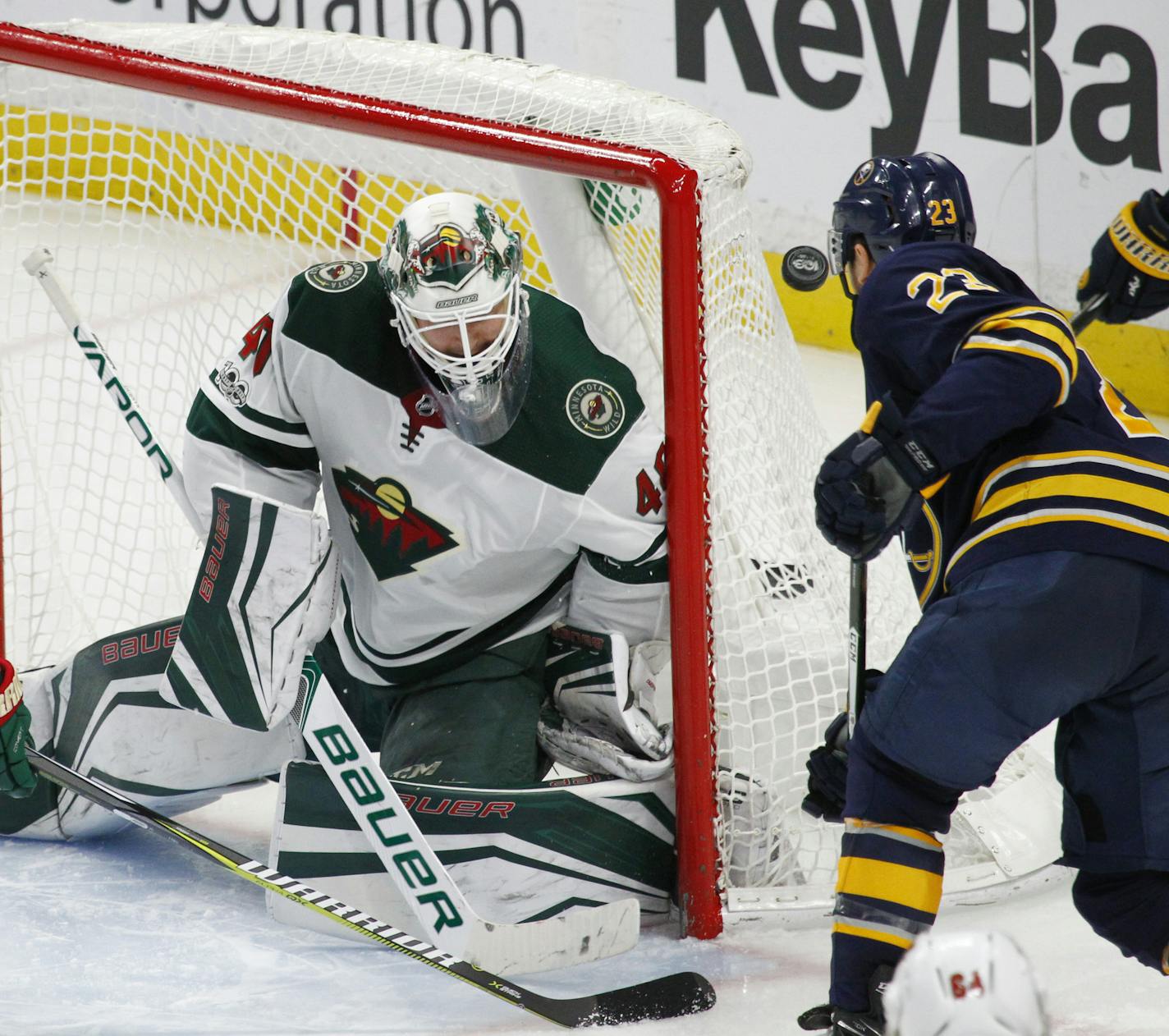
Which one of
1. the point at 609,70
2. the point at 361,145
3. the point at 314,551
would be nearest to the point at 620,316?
the point at 361,145

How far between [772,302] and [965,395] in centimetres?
88

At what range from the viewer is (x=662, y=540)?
2.12 meters

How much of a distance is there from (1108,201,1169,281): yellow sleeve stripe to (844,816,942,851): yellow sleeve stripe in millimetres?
1233

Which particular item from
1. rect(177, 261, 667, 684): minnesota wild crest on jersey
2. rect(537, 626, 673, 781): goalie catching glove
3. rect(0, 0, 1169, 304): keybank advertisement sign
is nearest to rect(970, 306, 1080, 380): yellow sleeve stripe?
rect(177, 261, 667, 684): minnesota wild crest on jersey

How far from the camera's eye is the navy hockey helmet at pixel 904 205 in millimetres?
1861

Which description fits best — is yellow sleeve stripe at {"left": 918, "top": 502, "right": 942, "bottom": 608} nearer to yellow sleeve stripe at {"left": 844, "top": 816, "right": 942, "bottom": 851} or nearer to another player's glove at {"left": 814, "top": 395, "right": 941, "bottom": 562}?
another player's glove at {"left": 814, "top": 395, "right": 941, "bottom": 562}

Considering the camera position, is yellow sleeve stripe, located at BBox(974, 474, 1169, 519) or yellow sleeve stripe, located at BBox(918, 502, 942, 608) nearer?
yellow sleeve stripe, located at BBox(974, 474, 1169, 519)

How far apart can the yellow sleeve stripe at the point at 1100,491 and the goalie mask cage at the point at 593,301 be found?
19.3 inches

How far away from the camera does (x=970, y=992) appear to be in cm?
117

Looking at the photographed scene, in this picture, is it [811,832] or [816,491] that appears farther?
[811,832]

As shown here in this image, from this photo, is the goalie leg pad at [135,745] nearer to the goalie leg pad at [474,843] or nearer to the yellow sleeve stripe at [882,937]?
the goalie leg pad at [474,843]

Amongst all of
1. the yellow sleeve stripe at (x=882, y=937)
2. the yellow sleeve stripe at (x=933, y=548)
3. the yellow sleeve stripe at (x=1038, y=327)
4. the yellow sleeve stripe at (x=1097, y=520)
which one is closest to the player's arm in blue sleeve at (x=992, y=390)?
the yellow sleeve stripe at (x=1038, y=327)

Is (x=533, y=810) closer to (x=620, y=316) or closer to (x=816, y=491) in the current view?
(x=816, y=491)

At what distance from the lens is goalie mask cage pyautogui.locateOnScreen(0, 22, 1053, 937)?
80.1 inches
